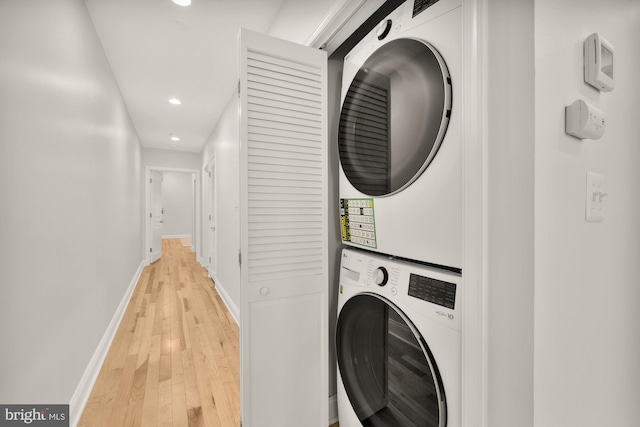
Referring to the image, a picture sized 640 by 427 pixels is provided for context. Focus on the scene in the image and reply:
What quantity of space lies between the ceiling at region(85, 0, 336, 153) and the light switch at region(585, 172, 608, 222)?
118cm

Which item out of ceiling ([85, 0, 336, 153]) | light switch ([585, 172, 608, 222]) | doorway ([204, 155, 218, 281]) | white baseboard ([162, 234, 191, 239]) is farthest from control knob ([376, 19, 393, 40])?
white baseboard ([162, 234, 191, 239])

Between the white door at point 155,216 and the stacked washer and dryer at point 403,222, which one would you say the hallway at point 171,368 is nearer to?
the stacked washer and dryer at point 403,222

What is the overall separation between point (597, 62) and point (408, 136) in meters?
0.53

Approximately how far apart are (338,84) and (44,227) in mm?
1545

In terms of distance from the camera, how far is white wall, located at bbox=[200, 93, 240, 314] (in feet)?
9.52

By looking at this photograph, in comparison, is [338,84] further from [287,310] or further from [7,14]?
[7,14]

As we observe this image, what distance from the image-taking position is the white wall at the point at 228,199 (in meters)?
2.90

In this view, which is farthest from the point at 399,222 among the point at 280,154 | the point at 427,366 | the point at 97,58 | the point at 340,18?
the point at 97,58

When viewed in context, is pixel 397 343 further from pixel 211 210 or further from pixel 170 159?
pixel 170 159

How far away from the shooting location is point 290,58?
4.06 feet

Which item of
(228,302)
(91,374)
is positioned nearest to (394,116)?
(91,374)

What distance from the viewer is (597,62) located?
0.77m

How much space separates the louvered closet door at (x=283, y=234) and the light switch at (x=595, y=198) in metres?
0.92

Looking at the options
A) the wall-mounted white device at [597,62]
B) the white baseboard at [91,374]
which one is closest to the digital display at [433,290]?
the wall-mounted white device at [597,62]
